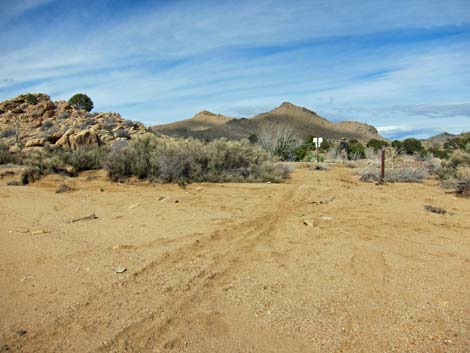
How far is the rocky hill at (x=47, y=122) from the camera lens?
23.2 metres

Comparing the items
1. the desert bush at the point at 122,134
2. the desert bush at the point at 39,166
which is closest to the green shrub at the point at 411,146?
the desert bush at the point at 122,134

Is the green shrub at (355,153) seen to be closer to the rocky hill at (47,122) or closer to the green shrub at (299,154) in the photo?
the green shrub at (299,154)

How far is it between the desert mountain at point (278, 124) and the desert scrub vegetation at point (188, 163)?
4262cm

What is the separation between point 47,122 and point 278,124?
132ft

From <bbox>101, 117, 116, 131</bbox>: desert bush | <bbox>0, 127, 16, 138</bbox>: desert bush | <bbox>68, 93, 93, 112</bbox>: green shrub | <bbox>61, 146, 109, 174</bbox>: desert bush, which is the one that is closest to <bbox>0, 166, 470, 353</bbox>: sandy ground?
<bbox>61, 146, 109, 174</bbox>: desert bush

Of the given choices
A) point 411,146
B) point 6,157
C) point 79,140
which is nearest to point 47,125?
point 6,157

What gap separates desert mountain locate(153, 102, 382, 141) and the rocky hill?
78.8 feet

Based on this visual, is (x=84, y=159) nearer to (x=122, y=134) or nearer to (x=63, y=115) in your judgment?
(x=122, y=134)

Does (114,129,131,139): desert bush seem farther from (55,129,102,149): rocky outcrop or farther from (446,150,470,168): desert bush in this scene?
(446,150,470,168): desert bush

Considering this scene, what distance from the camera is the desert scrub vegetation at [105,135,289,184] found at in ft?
43.2

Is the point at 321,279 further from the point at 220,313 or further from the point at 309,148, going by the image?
the point at 309,148

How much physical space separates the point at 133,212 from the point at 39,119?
1170 inches

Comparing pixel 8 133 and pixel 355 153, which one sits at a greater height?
pixel 8 133

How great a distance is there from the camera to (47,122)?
3197 centimetres
